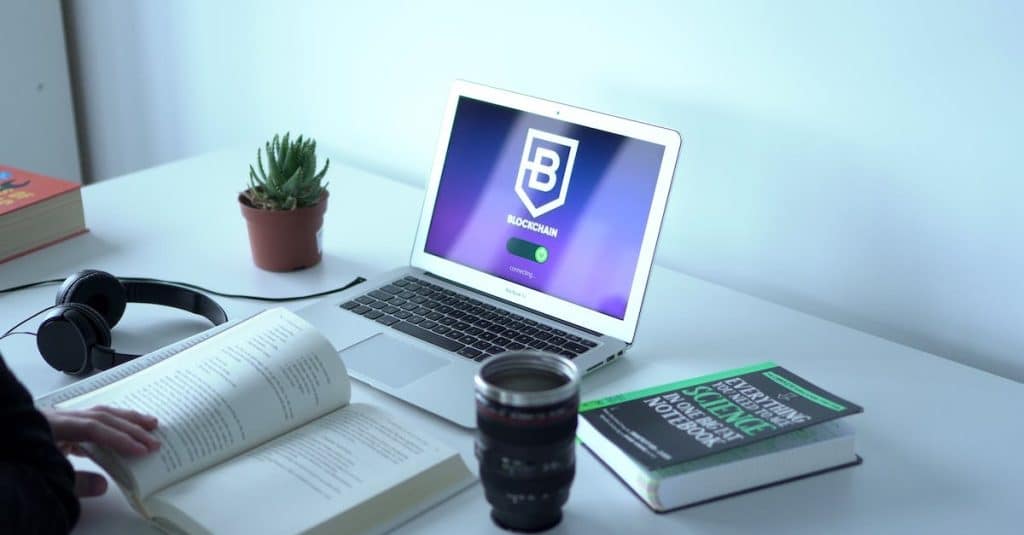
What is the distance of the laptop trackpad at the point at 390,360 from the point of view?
3.26 ft

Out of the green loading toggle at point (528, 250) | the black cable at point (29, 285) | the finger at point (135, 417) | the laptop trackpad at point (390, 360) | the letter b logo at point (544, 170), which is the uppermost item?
the letter b logo at point (544, 170)

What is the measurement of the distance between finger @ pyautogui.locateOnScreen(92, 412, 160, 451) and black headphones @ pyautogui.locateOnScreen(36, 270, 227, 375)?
0.63 feet

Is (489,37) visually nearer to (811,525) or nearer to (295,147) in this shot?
(295,147)

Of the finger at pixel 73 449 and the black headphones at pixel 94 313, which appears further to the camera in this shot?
the black headphones at pixel 94 313

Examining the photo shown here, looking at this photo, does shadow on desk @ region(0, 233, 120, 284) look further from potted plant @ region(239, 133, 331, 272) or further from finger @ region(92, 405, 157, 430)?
finger @ region(92, 405, 157, 430)

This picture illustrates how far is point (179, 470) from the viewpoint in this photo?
0.80 m

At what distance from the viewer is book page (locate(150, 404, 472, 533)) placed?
29.9 inches

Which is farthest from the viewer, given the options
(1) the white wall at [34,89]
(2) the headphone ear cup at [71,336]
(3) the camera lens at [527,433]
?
(1) the white wall at [34,89]

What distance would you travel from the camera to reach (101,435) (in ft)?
2.57

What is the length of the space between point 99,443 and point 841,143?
2.62 ft

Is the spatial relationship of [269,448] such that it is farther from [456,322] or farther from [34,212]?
[34,212]

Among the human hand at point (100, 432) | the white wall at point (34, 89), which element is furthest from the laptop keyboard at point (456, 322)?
the white wall at point (34, 89)

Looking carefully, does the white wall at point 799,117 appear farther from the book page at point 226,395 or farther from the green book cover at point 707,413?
the book page at point 226,395

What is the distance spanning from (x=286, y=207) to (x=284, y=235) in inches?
1.3
